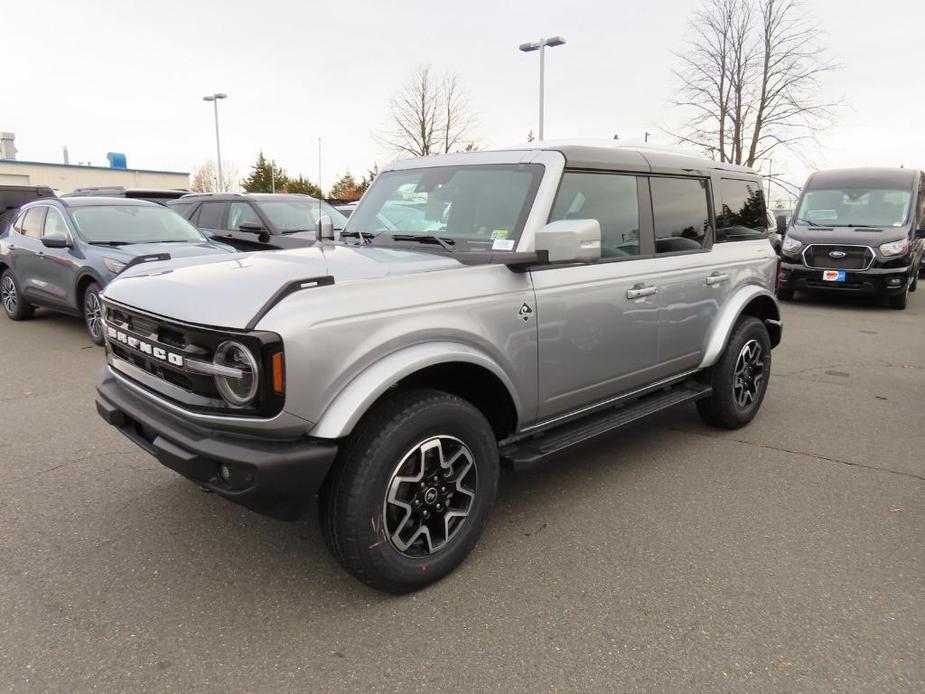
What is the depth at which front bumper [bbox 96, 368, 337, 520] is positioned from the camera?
236 centimetres

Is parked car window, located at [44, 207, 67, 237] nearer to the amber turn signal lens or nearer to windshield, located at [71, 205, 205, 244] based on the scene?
windshield, located at [71, 205, 205, 244]

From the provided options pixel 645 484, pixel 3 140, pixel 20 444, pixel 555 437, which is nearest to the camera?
pixel 555 437

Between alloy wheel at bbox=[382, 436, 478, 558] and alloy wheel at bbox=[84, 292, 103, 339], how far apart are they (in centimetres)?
593

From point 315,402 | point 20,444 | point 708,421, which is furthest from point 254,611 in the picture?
point 708,421

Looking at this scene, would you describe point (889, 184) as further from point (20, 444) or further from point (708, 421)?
point (20, 444)

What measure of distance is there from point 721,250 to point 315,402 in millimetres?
3336

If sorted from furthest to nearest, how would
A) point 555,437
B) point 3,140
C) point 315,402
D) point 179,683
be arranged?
point 3,140 < point 555,437 < point 315,402 < point 179,683

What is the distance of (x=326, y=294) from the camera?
2504mm

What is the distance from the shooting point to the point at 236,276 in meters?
2.74

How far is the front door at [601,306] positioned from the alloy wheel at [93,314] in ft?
19.6

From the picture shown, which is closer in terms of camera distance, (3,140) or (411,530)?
(411,530)

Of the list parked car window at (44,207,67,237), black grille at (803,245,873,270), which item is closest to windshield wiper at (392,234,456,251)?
parked car window at (44,207,67,237)

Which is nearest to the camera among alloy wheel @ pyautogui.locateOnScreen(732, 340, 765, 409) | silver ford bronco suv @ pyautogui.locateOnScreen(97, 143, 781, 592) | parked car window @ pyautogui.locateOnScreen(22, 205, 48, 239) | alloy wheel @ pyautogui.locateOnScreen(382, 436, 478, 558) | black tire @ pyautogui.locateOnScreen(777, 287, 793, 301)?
silver ford bronco suv @ pyautogui.locateOnScreen(97, 143, 781, 592)

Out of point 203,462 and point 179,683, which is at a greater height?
point 203,462
